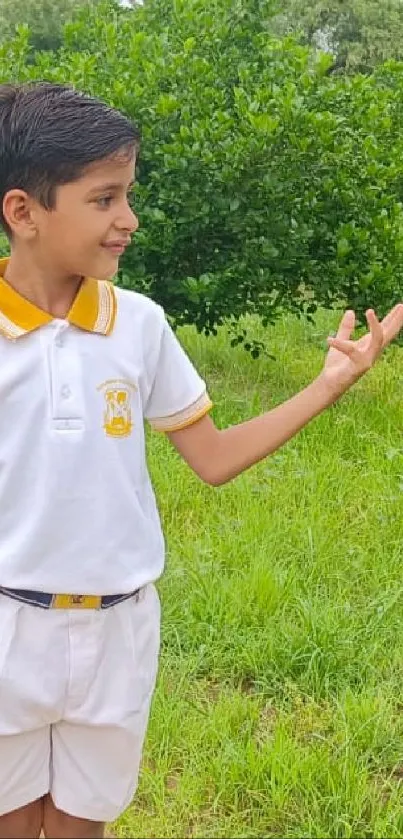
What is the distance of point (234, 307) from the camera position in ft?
17.1

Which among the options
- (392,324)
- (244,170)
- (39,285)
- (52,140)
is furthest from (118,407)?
(244,170)

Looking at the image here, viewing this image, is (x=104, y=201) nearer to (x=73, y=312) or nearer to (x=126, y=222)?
(x=126, y=222)

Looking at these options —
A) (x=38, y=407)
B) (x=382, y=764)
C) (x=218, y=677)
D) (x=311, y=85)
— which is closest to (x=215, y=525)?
(x=218, y=677)

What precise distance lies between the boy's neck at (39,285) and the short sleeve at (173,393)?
0.54 ft

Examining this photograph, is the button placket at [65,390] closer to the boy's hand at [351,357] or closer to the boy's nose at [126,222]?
the boy's nose at [126,222]

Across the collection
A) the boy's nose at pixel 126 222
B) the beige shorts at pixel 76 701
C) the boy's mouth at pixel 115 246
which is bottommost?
the beige shorts at pixel 76 701

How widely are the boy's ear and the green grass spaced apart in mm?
1410

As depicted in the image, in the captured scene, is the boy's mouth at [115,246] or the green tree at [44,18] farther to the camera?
the green tree at [44,18]

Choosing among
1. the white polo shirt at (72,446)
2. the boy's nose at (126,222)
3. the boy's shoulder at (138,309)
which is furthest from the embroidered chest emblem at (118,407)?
the boy's nose at (126,222)

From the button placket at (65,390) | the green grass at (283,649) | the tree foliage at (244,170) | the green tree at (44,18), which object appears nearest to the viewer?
the button placket at (65,390)

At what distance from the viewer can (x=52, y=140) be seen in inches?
56.1

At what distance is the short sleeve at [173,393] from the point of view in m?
1.57

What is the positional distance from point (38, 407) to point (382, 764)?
1.48 m

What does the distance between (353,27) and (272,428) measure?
2117 centimetres
